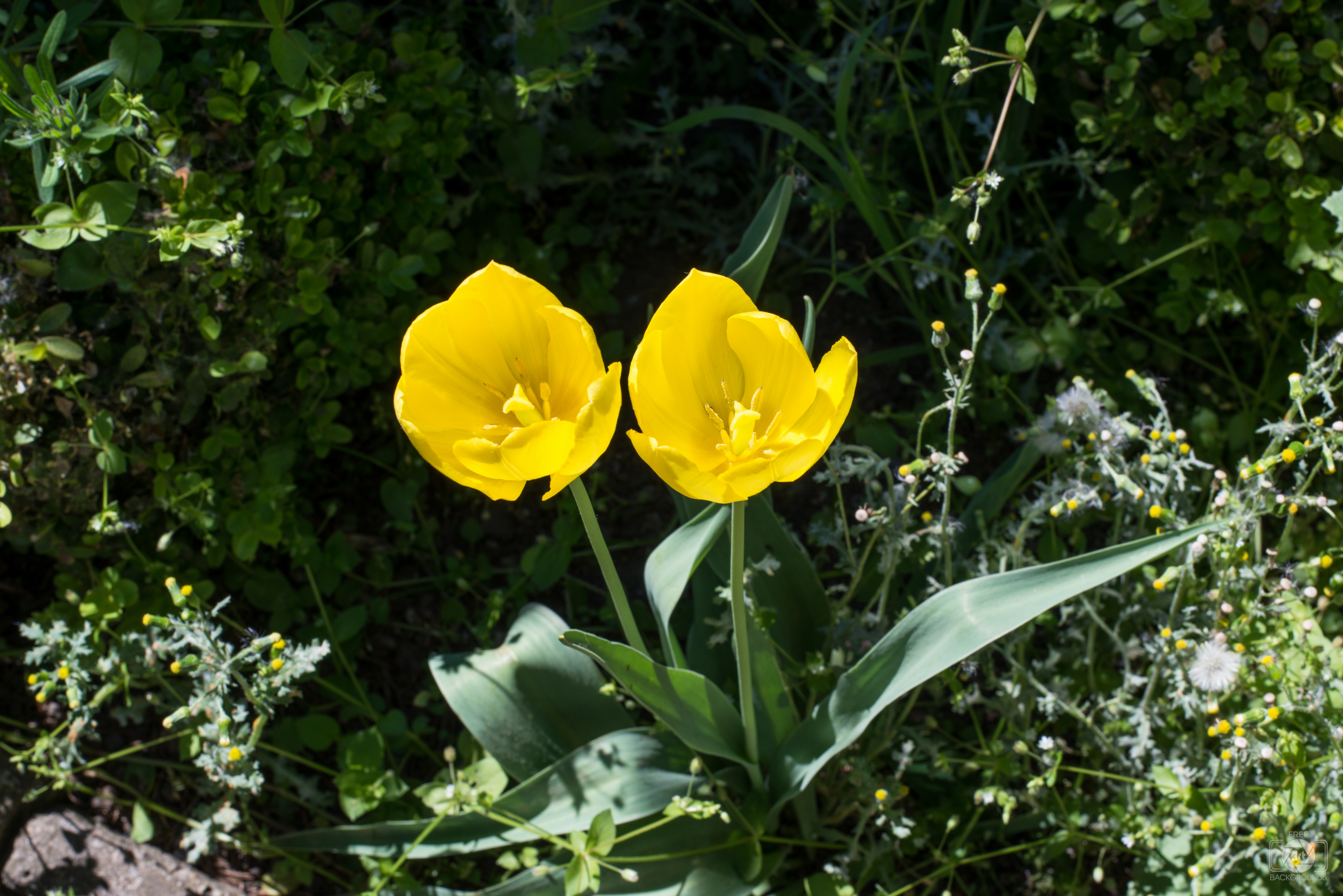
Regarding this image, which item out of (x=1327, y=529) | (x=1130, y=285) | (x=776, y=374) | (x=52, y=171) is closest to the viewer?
(x=776, y=374)

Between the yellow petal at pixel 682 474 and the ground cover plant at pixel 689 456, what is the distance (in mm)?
35

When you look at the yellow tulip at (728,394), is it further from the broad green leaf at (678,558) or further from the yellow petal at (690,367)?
the broad green leaf at (678,558)

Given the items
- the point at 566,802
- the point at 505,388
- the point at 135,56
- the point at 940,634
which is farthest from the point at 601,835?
the point at 135,56

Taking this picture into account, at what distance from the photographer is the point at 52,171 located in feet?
4.77

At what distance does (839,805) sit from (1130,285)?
1395 mm

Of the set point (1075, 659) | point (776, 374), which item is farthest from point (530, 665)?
point (1075, 659)

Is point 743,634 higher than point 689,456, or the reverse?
point 689,456

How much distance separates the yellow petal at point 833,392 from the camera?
1.12 meters

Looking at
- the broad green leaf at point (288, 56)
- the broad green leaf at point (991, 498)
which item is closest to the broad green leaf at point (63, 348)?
the broad green leaf at point (288, 56)

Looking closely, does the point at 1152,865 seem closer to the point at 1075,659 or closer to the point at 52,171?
A: the point at 1075,659

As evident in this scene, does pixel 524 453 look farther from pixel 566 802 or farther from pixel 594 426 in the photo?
pixel 566 802

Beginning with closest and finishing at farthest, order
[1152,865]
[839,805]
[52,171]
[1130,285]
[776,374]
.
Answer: [776,374], [52,171], [1152,865], [839,805], [1130,285]

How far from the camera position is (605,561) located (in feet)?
4.22

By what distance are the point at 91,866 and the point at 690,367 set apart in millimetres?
1745
